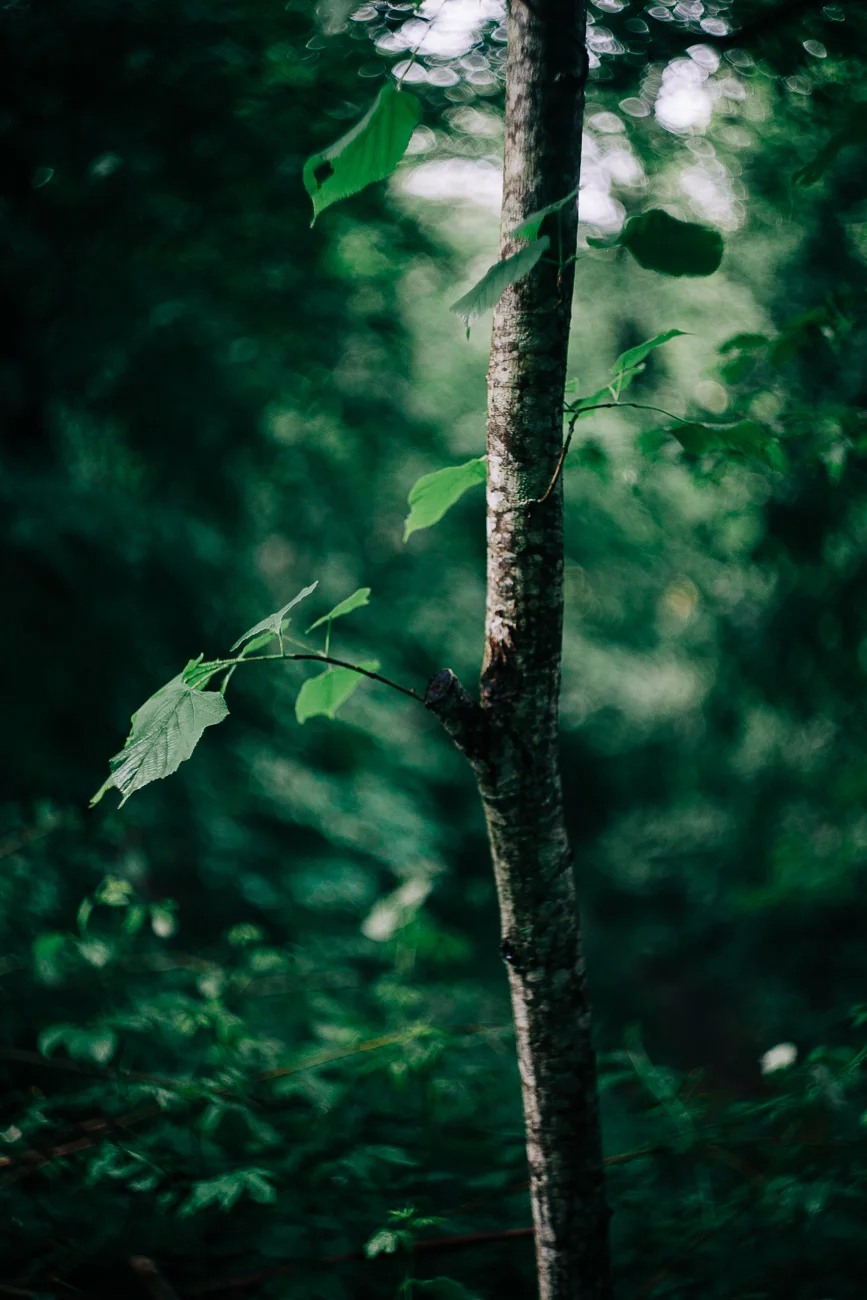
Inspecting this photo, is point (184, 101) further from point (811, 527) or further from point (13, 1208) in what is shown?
point (13, 1208)

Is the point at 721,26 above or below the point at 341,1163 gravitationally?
above

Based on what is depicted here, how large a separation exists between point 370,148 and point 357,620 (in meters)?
2.04

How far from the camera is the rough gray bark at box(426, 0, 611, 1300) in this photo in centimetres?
73

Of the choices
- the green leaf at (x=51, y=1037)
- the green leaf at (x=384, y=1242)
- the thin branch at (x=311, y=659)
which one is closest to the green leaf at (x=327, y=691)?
the thin branch at (x=311, y=659)

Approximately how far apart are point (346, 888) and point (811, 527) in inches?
72.0

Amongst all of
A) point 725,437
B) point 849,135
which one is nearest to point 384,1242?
point 725,437

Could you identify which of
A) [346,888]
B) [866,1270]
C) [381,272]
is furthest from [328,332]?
[866,1270]

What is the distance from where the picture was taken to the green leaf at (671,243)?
69 centimetres

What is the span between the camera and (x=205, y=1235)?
4.23 ft

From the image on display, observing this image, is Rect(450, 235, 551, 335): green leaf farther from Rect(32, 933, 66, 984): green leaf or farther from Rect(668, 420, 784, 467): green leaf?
Rect(32, 933, 66, 984): green leaf

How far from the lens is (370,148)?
2.15 ft

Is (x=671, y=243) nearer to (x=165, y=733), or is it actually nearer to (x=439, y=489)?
(x=439, y=489)

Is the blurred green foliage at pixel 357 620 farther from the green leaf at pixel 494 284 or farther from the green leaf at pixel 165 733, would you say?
the green leaf at pixel 165 733

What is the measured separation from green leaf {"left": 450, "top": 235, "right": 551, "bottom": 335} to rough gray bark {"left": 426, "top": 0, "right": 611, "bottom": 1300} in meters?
0.08
